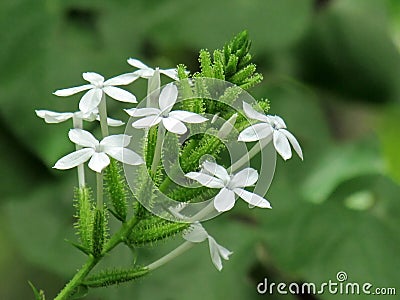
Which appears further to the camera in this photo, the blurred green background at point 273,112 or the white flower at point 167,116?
the blurred green background at point 273,112

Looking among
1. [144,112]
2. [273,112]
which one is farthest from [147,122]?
[273,112]

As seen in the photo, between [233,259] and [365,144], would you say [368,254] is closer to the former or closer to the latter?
[233,259]

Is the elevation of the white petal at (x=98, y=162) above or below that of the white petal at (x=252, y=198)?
above

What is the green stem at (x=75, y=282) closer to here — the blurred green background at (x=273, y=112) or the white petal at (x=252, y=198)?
the white petal at (x=252, y=198)

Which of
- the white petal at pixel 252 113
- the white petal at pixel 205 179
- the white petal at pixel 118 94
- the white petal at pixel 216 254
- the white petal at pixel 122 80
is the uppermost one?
the white petal at pixel 122 80

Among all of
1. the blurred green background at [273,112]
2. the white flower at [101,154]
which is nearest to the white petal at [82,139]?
the white flower at [101,154]

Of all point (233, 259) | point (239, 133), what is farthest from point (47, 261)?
point (239, 133)

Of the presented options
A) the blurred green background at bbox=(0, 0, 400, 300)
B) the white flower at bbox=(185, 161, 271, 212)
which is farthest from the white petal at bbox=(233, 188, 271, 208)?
the blurred green background at bbox=(0, 0, 400, 300)

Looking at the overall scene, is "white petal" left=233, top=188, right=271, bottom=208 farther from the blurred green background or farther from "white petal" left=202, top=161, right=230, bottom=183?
the blurred green background
